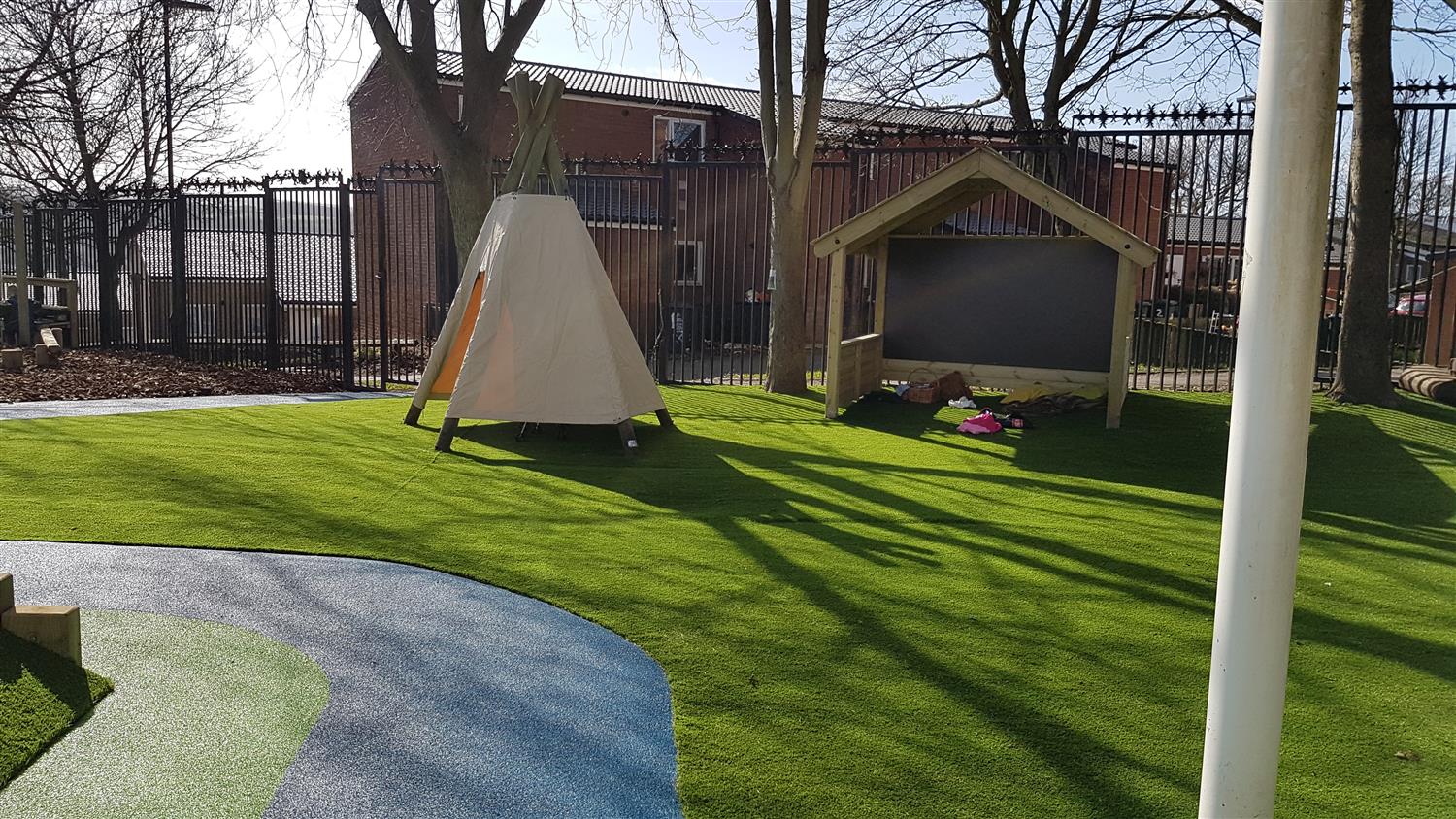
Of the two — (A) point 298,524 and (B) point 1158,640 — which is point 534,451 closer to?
(A) point 298,524

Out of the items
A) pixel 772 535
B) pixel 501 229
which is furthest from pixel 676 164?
pixel 772 535

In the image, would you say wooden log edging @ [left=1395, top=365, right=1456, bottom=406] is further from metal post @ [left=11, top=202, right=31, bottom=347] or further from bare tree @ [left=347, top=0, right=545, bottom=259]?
metal post @ [left=11, top=202, right=31, bottom=347]

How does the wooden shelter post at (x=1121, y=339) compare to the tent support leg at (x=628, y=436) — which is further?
the wooden shelter post at (x=1121, y=339)

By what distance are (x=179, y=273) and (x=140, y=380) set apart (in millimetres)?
4508

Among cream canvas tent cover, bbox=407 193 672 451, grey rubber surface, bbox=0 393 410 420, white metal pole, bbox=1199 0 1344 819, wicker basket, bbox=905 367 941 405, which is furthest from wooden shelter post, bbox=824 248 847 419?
white metal pole, bbox=1199 0 1344 819

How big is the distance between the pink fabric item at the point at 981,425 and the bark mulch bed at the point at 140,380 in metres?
8.95

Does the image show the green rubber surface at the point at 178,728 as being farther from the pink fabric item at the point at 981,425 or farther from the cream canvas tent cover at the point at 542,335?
the pink fabric item at the point at 981,425

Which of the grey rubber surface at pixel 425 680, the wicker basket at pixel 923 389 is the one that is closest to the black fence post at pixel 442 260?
the wicker basket at pixel 923 389

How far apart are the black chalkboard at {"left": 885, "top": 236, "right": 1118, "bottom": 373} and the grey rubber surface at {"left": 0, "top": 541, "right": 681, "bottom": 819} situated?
26.8ft

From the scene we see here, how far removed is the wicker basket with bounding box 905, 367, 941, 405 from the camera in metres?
12.3

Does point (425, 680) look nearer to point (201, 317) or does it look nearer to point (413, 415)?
point (413, 415)

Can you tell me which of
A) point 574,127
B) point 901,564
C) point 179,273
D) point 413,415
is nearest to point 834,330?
point 413,415

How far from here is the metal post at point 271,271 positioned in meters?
16.1

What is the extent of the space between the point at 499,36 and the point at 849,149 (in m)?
4.87
